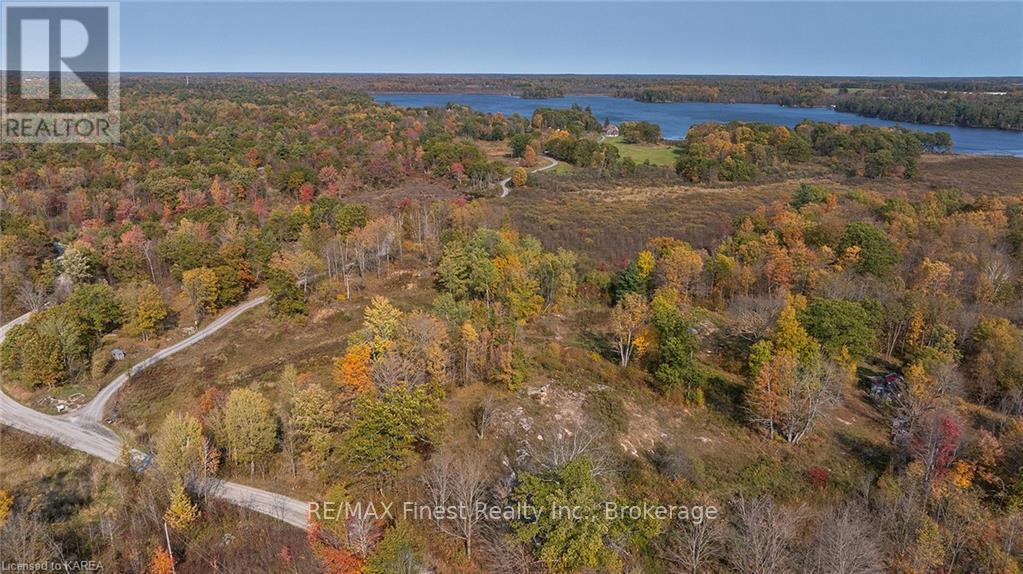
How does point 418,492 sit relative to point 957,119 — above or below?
below

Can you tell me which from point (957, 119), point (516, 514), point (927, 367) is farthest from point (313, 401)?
point (957, 119)

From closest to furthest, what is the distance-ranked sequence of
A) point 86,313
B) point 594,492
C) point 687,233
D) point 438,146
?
point 594,492
point 86,313
point 687,233
point 438,146

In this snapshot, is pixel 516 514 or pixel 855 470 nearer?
pixel 516 514

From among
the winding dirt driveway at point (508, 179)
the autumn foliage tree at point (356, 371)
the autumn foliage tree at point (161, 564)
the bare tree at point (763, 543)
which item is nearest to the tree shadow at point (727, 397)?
the bare tree at point (763, 543)

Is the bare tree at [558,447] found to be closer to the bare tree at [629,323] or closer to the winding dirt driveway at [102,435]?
the bare tree at [629,323]

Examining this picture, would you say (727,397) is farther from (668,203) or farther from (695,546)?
(668,203)

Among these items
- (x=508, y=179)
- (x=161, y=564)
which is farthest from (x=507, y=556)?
(x=508, y=179)

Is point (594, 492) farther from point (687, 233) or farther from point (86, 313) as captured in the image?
point (687, 233)
